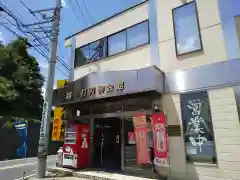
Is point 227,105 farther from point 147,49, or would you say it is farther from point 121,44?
point 121,44

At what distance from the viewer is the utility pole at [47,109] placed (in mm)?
8211

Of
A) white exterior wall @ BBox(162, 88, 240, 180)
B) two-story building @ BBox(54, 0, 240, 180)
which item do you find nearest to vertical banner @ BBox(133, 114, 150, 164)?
two-story building @ BBox(54, 0, 240, 180)

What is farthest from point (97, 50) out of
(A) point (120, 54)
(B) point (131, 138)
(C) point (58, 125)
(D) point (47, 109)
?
(B) point (131, 138)

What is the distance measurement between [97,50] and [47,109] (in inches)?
162

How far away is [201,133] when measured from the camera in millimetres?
6867

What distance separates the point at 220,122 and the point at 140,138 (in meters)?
2.81

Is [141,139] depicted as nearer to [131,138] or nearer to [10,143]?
[131,138]

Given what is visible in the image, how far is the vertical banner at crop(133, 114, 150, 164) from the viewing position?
766cm

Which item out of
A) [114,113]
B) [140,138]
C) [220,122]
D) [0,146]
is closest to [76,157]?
[114,113]

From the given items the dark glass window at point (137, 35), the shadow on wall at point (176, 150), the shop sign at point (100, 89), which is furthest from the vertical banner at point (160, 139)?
the dark glass window at point (137, 35)

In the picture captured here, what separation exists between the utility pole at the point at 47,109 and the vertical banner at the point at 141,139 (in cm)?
365

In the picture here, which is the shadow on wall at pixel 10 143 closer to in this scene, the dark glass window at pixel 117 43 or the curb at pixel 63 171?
the curb at pixel 63 171

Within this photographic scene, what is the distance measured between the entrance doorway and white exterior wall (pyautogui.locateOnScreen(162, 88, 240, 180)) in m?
3.34

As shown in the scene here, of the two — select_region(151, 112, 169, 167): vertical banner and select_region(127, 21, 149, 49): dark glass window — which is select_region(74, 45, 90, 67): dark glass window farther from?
select_region(151, 112, 169, 167): vertical banner
